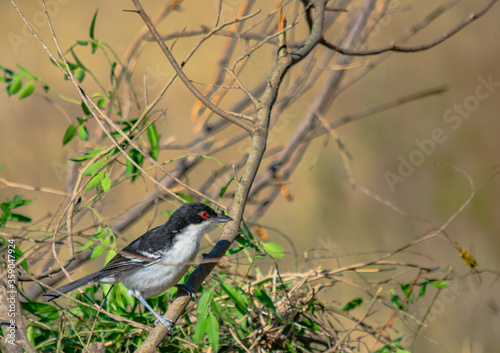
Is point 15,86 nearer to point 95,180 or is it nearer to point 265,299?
point 95,180

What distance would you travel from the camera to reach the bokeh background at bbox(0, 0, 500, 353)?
843cm

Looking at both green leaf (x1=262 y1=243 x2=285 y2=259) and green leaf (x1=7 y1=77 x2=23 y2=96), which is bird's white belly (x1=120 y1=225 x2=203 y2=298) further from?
green leaf (x1=7 y1=77 x2=23 y2=96)

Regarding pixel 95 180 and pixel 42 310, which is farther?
pixel 42 310

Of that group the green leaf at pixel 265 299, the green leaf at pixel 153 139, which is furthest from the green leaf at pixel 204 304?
the green leaf at pixel 153 139

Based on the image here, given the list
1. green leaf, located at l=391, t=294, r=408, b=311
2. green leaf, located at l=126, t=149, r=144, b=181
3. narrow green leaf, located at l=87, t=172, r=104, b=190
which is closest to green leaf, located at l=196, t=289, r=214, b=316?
narrow green leaf, located at l=87, t=172, r=104, b=190

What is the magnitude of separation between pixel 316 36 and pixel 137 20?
6.75 meters

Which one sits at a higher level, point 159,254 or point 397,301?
point 397,301

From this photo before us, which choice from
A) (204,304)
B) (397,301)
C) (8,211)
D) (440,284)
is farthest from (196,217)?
(440,284)

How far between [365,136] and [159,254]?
5577mm

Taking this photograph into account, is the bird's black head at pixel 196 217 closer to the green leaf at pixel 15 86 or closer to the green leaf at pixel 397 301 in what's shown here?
the green leaf at pixel 397 301

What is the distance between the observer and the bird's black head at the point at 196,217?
4113mm

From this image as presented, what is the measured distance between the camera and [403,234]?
838 cm

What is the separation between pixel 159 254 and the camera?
425cm

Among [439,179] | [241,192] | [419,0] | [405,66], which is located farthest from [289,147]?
[419,0]
